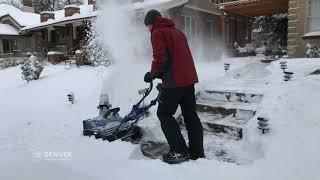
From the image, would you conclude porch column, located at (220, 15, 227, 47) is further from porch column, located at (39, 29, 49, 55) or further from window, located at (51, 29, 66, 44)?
porch column, located at (39, 29, 49, 55)

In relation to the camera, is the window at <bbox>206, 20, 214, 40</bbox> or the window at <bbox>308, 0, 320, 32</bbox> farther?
the window at <bbox>206, 20, 214, 40</bbox>

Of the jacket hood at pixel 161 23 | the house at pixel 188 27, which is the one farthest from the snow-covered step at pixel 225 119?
the house at pixel 188 27

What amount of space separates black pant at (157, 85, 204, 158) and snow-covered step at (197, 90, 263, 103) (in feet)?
6.87

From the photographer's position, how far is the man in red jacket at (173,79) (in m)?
4.11

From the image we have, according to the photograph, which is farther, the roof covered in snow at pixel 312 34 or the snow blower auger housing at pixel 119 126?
the roof covered in snow at pixel 312 34

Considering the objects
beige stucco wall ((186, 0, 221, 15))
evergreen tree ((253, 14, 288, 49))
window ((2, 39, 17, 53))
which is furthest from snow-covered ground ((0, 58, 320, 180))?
window ((2, 39, 17, 53))

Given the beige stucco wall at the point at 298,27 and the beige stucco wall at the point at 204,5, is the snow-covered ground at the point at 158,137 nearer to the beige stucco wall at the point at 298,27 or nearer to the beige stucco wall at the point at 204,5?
the beige stucco wall at the point at 298,27

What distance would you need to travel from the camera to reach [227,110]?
610 centimetres

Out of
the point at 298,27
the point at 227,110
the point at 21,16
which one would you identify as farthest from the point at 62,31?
the point at 227,110

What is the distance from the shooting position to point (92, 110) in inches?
292

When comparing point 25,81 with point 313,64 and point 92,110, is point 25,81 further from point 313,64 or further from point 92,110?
point 313,64

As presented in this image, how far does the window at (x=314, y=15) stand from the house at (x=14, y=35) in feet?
77.4

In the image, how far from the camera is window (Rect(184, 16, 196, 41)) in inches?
738

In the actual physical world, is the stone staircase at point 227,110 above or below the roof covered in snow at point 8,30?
below
